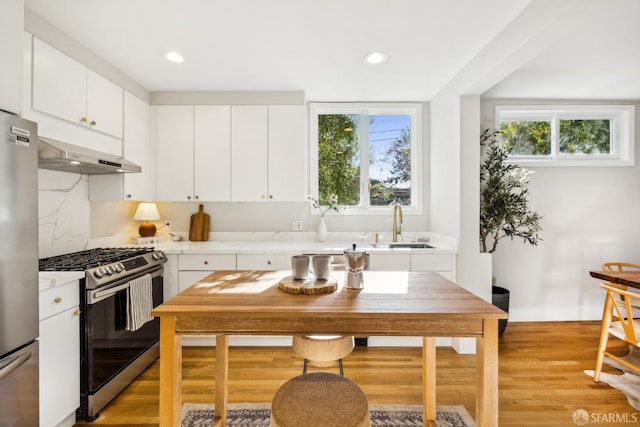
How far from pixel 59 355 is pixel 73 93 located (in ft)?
5.65

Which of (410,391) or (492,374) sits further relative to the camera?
(410,391)

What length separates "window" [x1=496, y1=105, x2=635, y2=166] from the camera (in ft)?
11.6

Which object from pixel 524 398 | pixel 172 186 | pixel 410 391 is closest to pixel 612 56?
pixel 524 398

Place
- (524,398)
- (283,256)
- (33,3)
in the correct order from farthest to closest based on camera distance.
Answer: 1. (283,256)
2. (524,398)
3. (33,3)

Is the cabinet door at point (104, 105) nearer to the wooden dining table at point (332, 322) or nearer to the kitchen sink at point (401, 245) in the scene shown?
the wooden dining table at point (332, 322)

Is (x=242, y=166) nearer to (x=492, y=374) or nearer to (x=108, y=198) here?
(x=108, y=198)

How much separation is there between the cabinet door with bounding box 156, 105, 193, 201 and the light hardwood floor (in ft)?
5.25

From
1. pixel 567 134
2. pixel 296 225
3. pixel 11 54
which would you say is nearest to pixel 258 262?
pixel 296 225

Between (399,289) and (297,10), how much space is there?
174 centimetres

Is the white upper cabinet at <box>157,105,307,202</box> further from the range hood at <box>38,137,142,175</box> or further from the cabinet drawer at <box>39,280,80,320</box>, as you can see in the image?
the cabinet drawer at <box>39,280,80,320</box>

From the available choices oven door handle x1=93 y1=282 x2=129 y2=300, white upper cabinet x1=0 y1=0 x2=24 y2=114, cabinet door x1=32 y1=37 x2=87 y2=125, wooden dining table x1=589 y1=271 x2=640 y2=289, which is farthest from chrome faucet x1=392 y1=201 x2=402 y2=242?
white upper cabinet x1=0 y1=0 x2=24 y2=114

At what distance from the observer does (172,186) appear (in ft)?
10.7

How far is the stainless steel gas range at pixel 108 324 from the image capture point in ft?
6.26

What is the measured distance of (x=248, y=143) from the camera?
128 inches
